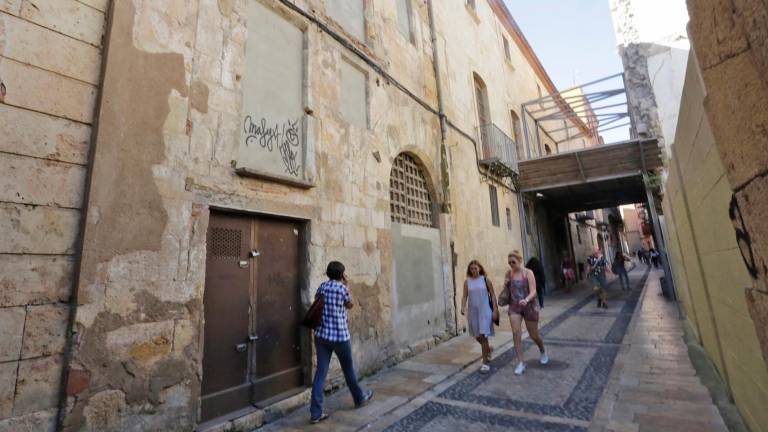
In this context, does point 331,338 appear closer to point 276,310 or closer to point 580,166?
point 276,310

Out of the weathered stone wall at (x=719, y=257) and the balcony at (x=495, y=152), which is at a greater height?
the balcony at (x=495, y=152)

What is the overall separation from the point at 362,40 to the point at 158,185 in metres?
4.73

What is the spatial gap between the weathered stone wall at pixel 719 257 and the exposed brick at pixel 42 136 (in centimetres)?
410

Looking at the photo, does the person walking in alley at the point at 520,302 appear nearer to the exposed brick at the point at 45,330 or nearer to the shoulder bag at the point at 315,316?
the shoulder bag at the point at 315,316

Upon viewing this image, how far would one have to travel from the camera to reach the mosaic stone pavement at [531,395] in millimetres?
3393

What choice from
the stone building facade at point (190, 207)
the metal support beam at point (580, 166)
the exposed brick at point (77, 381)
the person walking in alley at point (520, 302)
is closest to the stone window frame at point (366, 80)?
the stone building facade at point (190, 207)

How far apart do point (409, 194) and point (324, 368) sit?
418cm

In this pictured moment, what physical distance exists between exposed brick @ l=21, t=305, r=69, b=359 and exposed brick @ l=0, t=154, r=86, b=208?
757 millimetres

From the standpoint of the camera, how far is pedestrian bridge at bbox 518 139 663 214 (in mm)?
10703

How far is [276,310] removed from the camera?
423 centimetres

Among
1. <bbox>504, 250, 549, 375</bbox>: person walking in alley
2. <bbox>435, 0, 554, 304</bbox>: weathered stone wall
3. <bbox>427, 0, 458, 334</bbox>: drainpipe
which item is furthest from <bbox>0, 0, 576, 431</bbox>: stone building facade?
<bbox>435, 0, 554, 304</bbox>: weathered stone wall

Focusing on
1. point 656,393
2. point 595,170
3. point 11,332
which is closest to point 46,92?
point 11,332

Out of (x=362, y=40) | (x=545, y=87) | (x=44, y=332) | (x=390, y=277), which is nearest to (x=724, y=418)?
(x=390, y=277)

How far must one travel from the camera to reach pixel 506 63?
14.8 meters
